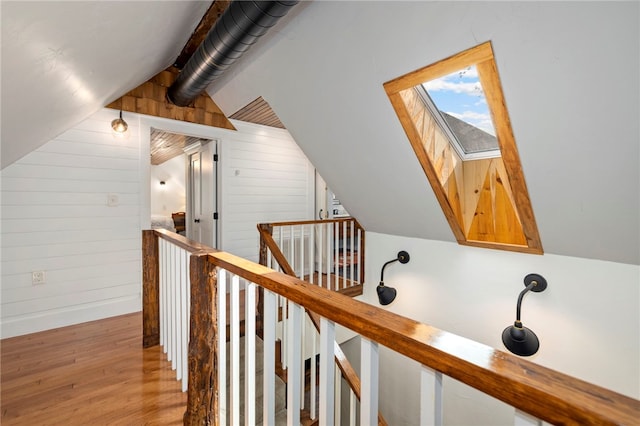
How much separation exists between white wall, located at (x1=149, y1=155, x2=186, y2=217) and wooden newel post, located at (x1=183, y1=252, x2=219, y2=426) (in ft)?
26.2

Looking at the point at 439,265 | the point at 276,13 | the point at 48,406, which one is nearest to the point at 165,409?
the point at 48,406

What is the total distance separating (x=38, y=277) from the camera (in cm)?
283

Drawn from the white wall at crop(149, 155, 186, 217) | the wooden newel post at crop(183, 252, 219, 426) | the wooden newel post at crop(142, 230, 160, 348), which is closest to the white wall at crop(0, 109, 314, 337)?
the wooden newel post at crop(142, 230, 160, 348)

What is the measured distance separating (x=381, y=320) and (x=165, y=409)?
180 centimetres

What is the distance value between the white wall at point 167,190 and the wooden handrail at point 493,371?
8.91 meters

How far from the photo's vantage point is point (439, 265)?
3186 mm

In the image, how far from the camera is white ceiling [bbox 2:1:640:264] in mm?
1295

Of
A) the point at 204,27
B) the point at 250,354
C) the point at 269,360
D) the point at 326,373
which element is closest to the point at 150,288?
the point at 250,354

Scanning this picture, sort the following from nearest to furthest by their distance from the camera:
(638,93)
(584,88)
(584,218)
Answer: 1. (638,93)
2. (584,88)
3. (584,218)

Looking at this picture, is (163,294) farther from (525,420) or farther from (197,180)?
(197,180)

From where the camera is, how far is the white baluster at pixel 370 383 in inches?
26.2

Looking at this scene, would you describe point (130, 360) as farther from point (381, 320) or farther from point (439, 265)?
point (439, 265)

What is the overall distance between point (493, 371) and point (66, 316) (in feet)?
12.7

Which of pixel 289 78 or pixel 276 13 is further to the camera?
pixel 289 78
